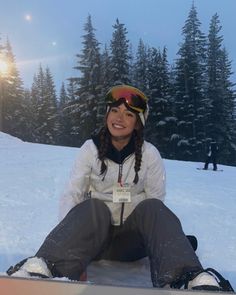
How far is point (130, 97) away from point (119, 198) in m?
0.55

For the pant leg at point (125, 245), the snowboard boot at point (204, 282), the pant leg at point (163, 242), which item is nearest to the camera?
the snowboard boot at point (204, 282)

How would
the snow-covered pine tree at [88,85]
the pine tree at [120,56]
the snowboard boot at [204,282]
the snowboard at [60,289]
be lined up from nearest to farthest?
the snowboard at [60,289], the snowboard boot at [204,282], the pine tree at [120,56], the snow-covered pine tree at [88,85]

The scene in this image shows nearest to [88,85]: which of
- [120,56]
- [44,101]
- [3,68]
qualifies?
[120,56]

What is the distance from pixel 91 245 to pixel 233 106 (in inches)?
217

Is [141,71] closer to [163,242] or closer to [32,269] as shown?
[163,242]

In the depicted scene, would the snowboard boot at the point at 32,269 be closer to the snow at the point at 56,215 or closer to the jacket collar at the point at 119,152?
the snow at the point at 56,215

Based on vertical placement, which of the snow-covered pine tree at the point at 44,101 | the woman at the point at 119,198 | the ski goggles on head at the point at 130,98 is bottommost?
the woman at the point at 119,198

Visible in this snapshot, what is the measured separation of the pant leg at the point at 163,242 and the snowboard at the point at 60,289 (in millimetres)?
342

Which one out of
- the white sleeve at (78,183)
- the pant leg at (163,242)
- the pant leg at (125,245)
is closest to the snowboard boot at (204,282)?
the pant leg at (163,242)

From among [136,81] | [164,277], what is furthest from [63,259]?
[136,81]

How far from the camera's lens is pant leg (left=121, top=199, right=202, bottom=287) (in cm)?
168

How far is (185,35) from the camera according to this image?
4203 mm

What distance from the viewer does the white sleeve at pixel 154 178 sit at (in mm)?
2293

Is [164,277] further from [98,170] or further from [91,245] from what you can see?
[98,170]
